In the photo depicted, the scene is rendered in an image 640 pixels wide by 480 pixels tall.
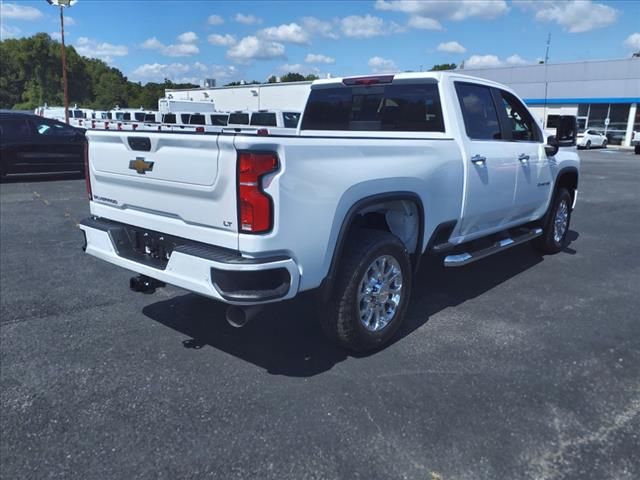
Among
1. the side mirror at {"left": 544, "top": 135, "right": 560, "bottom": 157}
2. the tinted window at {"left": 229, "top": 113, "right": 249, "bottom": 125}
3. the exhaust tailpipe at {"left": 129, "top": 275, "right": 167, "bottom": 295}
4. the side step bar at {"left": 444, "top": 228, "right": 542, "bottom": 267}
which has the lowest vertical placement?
the exhaust tailpipe at {"left": 129, "top": 275, "right": 167, "bottom": 295}

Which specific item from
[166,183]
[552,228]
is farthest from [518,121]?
[166,183]

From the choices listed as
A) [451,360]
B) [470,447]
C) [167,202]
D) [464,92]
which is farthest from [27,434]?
[464,92]

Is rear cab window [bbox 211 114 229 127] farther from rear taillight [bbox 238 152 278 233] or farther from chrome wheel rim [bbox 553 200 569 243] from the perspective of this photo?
rear taillight [bbox 238 152 278 233]

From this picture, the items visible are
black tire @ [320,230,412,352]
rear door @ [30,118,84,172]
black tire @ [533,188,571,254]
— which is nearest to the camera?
black tire @ [320,230,412,352]

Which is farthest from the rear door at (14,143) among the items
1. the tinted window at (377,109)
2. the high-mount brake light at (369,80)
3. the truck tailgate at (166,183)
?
the high-mount brake light at (369,80)

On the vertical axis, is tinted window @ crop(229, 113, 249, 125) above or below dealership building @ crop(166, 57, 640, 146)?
below

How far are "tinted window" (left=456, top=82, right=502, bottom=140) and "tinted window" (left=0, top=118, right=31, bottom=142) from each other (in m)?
11.4

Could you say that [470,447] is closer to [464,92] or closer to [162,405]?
[162,405]

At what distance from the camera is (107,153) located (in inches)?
149

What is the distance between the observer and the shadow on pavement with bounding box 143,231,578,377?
3748 mm

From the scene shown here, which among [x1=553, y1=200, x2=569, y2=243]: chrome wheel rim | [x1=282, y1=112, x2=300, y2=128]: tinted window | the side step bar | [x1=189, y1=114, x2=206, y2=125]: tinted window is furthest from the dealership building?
the side step bar

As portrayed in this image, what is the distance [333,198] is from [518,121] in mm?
3335

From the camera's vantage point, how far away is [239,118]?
70.1ft

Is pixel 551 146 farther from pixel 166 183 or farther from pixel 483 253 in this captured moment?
pixel 166 183
